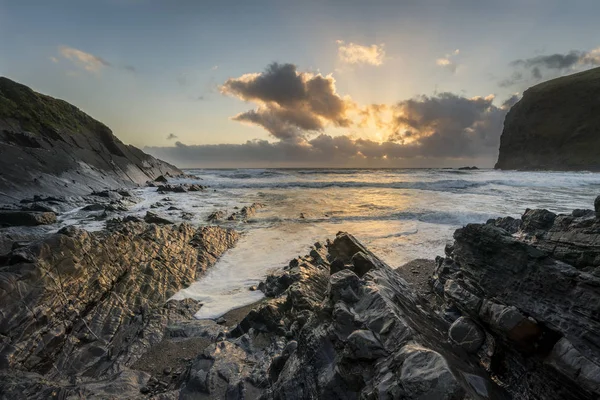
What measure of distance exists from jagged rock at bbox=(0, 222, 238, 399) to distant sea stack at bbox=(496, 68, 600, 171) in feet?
313

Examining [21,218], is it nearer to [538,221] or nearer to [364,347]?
[364,347]

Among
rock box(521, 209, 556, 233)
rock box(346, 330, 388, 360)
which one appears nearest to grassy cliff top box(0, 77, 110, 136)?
rock box(346, 330, 388, 360)

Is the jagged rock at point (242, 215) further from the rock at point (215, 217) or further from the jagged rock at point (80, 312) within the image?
the jagged rock at point (80, 312)

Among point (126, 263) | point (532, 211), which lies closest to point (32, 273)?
point (126, 263)

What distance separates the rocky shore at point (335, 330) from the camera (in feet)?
10.0

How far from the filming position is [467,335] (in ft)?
13.3

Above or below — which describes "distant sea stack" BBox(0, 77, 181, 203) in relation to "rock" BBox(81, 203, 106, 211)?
above

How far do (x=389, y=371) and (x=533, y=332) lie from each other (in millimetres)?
1930

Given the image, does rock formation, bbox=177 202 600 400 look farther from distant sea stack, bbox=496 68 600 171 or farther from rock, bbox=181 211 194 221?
distant sea stack, bbox=496 68 600 171

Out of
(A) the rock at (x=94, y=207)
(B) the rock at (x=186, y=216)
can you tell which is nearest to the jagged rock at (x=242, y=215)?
(B) the rock at (x=186, y=216)

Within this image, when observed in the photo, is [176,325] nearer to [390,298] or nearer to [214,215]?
[390,298]

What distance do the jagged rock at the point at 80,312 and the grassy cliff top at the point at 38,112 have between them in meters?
28.9

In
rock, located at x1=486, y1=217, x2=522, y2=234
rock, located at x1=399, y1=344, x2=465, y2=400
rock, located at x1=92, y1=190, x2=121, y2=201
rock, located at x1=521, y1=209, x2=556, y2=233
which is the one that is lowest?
rock, located at x1=92, y1=190, x2=121, y2=201

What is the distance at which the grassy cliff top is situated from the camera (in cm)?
2744
